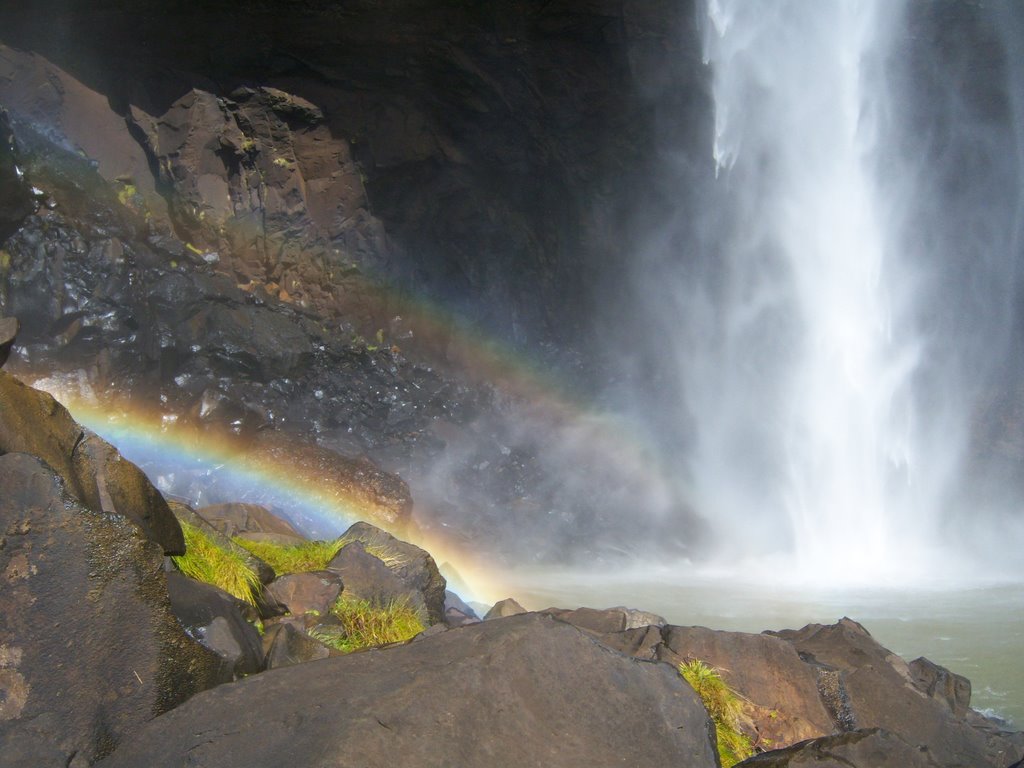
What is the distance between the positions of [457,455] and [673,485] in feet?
19.9

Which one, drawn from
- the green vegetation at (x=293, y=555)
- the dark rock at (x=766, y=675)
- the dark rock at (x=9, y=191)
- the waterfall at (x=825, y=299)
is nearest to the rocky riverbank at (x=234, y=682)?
the dark rock at (x=766, y=675)

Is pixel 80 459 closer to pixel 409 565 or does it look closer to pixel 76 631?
pixel 76 631

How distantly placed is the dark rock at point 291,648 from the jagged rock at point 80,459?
0.87 metres

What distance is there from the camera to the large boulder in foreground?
2.85 meters

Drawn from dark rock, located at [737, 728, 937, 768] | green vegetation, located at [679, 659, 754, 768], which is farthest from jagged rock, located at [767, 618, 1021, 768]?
dark rock, located at [737, 728, 937, 768]

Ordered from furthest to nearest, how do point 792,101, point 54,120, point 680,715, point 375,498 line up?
point 792,101 < point 54,120 < point 375,498 < point 680,715

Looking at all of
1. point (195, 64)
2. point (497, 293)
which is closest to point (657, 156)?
point (497, 293)

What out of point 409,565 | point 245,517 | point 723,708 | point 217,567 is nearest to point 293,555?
point 409,565

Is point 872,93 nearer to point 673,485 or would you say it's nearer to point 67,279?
point 673,485

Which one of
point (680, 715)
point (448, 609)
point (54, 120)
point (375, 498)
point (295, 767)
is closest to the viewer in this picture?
point (295, 767)

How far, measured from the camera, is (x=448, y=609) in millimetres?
8836

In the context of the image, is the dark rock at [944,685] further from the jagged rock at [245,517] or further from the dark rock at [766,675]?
the jagged rock at [245,517]

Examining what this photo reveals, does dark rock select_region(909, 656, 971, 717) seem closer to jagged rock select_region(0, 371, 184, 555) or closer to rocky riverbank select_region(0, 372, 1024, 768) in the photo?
rocky riverbank select_region(0, 372, 1024, 768)

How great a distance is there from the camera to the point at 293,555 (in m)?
7.23
